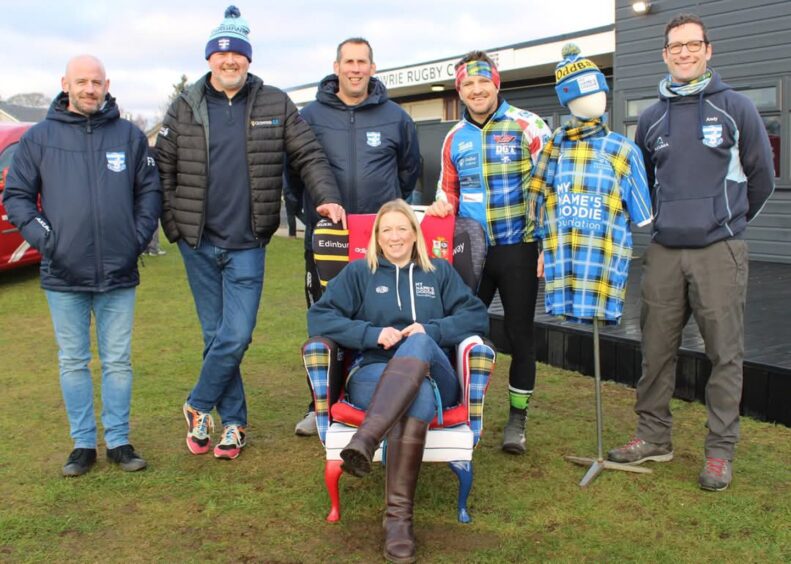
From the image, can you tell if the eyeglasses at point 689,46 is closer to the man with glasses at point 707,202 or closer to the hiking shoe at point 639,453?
the man with glasses at point 707,202

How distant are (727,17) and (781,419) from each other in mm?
6312

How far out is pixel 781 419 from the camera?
418 centimetres

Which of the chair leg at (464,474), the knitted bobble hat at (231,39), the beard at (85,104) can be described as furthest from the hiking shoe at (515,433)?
the beard at (85,104)

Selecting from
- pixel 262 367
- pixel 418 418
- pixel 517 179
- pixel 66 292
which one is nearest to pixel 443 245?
pixel 517 179

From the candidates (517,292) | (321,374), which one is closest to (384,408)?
(321,374)

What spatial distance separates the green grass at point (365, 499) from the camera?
2982mm

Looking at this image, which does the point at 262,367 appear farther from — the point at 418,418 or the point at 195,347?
the point at 418,418

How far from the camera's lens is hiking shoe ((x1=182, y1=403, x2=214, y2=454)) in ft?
13.1

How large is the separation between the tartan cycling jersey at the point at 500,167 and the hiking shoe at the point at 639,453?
3.54ft

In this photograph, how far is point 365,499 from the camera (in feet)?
11.2

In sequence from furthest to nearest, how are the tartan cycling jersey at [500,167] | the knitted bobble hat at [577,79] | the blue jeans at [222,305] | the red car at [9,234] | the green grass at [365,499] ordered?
the red car at [9,234], the blue jeans at [222,305], the tartan cycling jersey at [500,167], the knitted bobble hat at [577,79], the green grass at [365,499]

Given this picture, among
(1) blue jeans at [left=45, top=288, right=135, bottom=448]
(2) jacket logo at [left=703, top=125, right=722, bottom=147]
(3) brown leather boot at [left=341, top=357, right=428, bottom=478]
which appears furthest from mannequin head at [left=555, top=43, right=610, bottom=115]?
(1) blue jeans at [left=45, top=288, right=135, bottom=448]

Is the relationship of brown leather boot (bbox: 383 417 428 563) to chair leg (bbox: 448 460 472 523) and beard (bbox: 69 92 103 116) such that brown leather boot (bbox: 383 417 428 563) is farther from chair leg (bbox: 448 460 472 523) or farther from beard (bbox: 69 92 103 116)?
beard (bbox: 69 92 103 116)

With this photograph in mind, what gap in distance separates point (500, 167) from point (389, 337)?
40.9 inches
